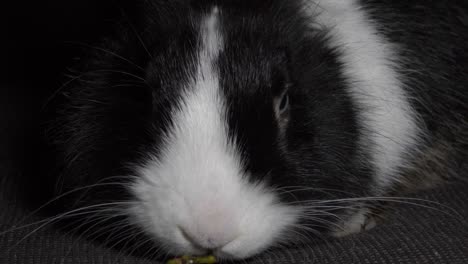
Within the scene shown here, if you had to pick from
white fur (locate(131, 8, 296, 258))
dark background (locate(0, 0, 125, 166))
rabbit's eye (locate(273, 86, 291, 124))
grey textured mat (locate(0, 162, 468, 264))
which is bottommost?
dark background (locate(0, 0, 125, 166))

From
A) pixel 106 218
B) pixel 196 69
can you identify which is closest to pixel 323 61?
pixel 196 69

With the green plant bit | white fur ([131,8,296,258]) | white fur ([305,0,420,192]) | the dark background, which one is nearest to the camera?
white fur ([131,8,296,258])

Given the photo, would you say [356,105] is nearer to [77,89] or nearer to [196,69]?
[196,69]

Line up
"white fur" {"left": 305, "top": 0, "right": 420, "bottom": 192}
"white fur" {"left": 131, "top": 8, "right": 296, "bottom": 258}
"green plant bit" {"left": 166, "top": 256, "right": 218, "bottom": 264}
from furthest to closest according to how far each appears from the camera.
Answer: "white fur" {"left": 305, "top": 0, "right": 420, "bottom": 192} → "green plant bit" {"left": 166, "top": 256, "right": 218, "bottom": 264} → "white fur" {"left": 131, "top": 8, "right": 296, "bottom": 258}

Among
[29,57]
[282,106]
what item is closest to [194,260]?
[282,106]

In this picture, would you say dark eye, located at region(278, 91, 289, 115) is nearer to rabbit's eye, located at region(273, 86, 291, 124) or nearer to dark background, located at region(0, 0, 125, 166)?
rabbit's eye, located at region(273, 86, 291, 124)

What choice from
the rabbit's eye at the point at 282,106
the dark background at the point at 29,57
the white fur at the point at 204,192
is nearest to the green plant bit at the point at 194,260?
the white fur at the point at 204,192

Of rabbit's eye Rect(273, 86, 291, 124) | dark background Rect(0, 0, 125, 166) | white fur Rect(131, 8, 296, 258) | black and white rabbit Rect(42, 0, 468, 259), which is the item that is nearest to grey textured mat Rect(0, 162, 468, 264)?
black and white rabbit Rect(42, 0, 468, 259)
